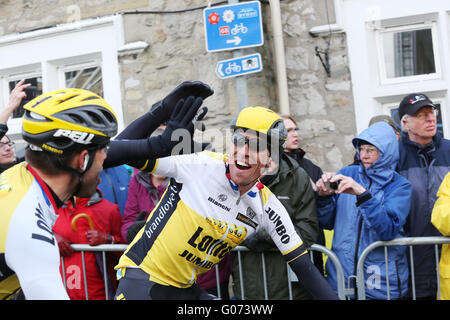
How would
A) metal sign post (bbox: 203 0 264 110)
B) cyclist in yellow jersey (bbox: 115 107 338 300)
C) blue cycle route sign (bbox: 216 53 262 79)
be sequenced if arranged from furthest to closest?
metal sign post (bbox: 203 0 264 110) → blue cycle route sign (bbox: 216 53 262 79) → cyclist in yellow jersey (bbox: 115 107 338 300)

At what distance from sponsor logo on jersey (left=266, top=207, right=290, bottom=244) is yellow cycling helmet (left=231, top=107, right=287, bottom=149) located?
→ 405mm

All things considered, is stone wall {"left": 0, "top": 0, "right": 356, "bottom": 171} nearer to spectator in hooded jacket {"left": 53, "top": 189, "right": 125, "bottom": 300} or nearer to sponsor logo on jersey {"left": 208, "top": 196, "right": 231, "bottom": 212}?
spectator in hooded jacket {"left": 53, "top": 189, "right": 125, "bottom": 300}

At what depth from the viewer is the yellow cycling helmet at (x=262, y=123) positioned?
9.14 ft

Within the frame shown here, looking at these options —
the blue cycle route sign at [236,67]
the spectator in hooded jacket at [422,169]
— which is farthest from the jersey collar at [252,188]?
the blue cycle route sign at [236,67]

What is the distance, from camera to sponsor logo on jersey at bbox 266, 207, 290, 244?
294 cm

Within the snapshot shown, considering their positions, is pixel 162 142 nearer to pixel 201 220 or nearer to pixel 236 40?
pixel 201 220

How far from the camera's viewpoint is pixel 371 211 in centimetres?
338

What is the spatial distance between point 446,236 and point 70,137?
2.59 m

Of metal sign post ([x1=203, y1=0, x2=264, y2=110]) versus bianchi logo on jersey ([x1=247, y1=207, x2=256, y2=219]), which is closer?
bianchi logo on jersey ([x1=247, y1=207, x2=256, y2=219])

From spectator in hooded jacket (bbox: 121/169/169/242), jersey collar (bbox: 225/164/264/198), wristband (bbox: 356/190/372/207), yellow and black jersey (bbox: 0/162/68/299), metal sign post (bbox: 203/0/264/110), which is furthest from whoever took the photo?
metal sign post (bbox: 203/0/264/110)

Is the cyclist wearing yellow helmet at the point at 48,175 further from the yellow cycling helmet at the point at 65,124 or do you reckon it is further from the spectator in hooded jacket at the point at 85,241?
the spectator in hooded jacket at the point at 85,241

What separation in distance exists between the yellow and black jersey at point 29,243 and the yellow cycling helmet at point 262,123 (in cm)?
122

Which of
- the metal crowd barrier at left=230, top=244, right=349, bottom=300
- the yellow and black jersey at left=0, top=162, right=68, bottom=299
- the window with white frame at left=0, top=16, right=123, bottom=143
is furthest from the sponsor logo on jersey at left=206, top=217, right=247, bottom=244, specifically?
the window with white frame at left=0, top=16, right=123, bottom=143

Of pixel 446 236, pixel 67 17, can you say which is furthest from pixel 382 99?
pixel 67 17
